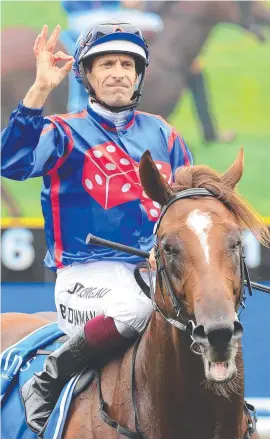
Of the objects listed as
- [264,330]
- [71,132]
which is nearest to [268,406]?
[264,330]

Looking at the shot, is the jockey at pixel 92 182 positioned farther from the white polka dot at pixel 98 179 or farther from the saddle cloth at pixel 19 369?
the saddle cloth at pixel 19 369

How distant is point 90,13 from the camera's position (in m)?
6.81

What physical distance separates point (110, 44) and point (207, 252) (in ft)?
4.33

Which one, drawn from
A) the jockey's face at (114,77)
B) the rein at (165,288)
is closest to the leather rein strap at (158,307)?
the rein at (165,288)

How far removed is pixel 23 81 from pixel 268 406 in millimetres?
3080

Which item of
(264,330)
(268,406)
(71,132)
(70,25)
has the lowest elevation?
(268,406)

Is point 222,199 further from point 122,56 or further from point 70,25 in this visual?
point 70,25

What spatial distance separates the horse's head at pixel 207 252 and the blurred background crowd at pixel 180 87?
11.7 ft

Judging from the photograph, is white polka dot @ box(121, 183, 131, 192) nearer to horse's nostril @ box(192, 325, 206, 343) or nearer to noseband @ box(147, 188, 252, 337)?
noseband @ box(147, 188, 252, 337)

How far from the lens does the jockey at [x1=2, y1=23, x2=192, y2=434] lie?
11.4ft

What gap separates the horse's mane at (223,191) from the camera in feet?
10.2

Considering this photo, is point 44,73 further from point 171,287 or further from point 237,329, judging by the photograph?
point 237,329

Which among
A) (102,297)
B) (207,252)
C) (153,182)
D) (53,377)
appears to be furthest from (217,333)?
(53,377)

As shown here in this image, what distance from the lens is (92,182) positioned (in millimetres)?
3742
